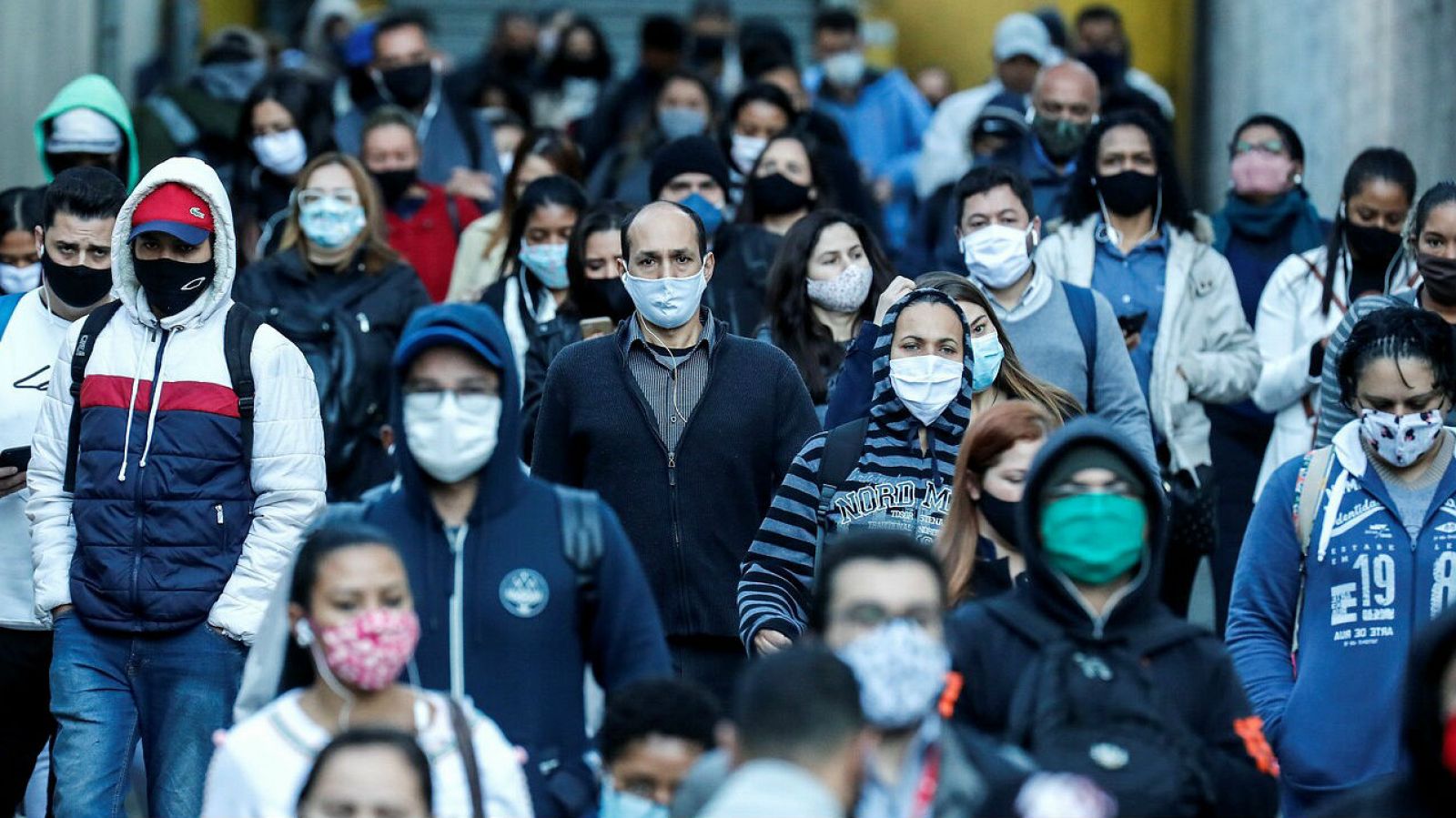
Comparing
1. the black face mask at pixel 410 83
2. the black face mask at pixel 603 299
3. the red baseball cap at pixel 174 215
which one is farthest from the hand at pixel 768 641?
the black face mask at pixel 410 83

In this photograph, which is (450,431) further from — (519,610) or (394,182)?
(394,182)

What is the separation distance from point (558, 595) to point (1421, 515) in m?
2.73

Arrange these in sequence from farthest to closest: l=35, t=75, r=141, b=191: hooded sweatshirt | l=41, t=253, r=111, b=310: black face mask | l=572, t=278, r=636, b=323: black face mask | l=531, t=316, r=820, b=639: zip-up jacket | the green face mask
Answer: l=35, t=75, r=141, b=191: hooded sweatshirt < l=572, t=278, r=636, b=323: black face mask < l=41, t=253, r=111, b=310: black face mask < l=531, t=316, r=820, b=639: zip-up jacket < the green face mask

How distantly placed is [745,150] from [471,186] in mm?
1384

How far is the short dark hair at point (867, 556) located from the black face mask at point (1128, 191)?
4.88 m

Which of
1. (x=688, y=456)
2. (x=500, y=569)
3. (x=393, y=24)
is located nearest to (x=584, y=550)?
(x=500, y=569)

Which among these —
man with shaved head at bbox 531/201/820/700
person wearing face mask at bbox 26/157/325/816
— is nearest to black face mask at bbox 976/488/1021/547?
man with shaved head at bbox 531/201/820/700

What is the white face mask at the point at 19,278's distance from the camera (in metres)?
9.59

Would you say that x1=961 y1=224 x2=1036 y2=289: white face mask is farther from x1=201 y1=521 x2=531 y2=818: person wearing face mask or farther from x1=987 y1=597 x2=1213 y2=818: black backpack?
x1=201 y1=521 x2=531 y2=818: person wearing face mask

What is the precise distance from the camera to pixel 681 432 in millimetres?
8188

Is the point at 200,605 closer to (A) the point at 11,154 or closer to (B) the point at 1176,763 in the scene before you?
(B) the point at 1176,763

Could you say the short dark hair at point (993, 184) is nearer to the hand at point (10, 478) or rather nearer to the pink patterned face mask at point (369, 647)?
the hand at point (10, 478)

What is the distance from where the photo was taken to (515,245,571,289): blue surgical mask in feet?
34.2

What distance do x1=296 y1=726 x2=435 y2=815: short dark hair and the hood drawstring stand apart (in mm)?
2284
